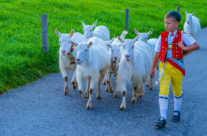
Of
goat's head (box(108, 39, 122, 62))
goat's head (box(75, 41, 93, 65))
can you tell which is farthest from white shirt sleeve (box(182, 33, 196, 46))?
goat's head (box(108, 39, 122, 62))

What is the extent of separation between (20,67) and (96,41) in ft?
7.26

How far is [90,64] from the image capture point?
246 inches

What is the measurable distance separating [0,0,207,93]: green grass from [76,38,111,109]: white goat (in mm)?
1952

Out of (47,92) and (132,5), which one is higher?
(132,5)

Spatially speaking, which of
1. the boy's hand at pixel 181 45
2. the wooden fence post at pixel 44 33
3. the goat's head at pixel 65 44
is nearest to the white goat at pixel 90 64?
the goat's head at pixel 65 44

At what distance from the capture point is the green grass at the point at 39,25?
8.06 meters

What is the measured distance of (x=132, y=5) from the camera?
75.0ft

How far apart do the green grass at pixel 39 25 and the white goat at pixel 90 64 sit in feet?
6.40

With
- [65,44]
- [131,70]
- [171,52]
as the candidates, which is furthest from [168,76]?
[65,44]

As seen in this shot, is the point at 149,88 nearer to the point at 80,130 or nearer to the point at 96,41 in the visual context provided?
the point at 96,41

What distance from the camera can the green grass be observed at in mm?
8062

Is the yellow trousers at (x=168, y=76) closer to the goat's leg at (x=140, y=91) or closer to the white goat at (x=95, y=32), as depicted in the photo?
the goat's leg at (x=140, y=91)

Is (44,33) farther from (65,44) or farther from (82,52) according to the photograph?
(82,52)

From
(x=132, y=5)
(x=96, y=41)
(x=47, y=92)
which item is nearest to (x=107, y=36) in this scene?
(x=96, y=41)
